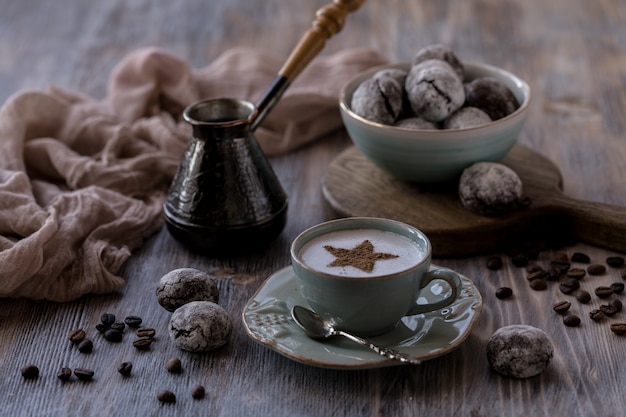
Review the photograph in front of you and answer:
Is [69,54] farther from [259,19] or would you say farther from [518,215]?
[518,215]

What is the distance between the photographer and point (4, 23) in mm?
3281

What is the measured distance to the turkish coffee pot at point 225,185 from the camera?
170 cm

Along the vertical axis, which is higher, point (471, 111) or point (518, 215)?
point (471, 111)

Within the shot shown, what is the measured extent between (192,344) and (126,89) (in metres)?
1.20

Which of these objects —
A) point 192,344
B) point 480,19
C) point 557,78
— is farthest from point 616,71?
point 192,344

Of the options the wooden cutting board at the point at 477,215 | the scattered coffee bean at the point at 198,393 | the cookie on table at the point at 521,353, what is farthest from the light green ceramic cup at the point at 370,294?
the wooden cutting board at the point at 477,215

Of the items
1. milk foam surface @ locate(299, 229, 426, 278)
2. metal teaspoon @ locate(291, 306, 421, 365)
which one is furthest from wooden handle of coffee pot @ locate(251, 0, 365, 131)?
metal teaspoon @ locate(291, 306, 421, 365)

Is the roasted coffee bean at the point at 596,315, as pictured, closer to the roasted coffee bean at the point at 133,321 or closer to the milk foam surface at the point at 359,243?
the milk foam surface at the point at 359,243

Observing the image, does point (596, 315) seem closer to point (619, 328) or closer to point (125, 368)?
point (619, 328)

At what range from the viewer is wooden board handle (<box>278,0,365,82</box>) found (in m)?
1.81

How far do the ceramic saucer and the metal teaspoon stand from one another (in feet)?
0.03

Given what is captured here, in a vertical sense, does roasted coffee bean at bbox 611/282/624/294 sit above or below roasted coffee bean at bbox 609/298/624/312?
below

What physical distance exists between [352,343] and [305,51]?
0.76 m

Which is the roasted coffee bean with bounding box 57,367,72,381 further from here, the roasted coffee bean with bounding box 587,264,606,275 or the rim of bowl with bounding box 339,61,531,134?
the roasted coffee bean with bounding box 587,264,606,275
